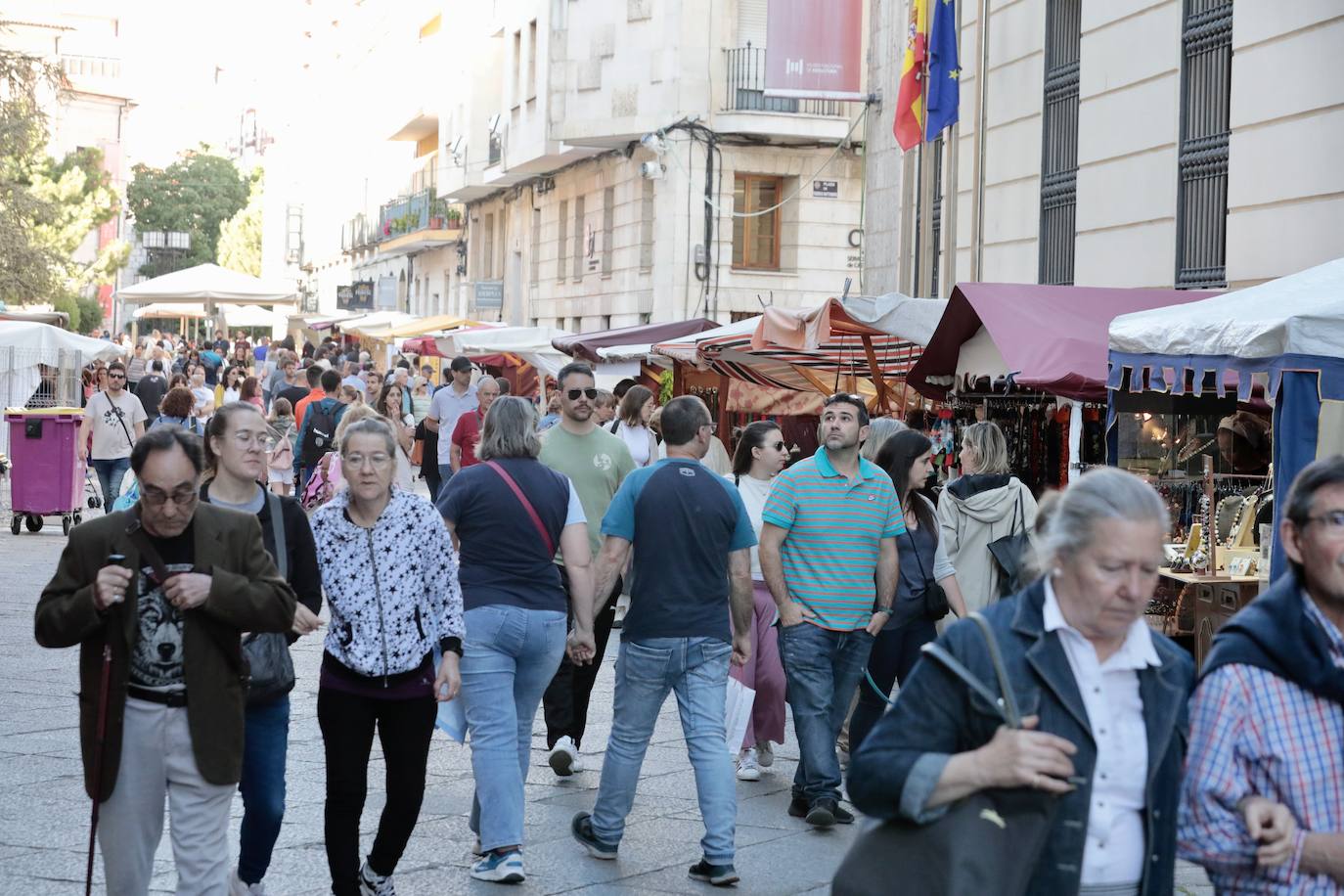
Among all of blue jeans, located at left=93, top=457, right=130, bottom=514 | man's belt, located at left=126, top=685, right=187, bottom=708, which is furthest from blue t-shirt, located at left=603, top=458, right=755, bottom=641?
blue jeans, located at left=93, top=457, right=130, bottom=514

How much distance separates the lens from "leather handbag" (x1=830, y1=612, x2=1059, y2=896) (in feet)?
10.2

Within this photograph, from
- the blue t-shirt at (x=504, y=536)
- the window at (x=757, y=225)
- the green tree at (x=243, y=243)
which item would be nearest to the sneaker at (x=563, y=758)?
the blue t-shirt at (x=504, y=536)

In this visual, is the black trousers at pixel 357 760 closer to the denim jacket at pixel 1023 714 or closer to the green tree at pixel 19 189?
the denim jacket at pixel 1023 714

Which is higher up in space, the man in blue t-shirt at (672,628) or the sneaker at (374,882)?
the man in blue t-shirt at (672,628)

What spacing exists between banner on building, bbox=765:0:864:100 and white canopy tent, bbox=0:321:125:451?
9.35 m

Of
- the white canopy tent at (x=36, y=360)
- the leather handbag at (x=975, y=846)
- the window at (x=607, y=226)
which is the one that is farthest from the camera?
the window at (x=607, y=226)

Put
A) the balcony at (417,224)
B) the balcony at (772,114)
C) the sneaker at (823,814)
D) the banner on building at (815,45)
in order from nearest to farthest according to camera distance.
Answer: the sneaker at (823,814) → the banner on building at (815,45) → the balcony at (772,114) → the balcony at (417,224)

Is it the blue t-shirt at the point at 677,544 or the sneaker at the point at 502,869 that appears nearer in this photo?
the sneaker at the point at 502,869

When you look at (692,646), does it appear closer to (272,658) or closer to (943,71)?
(272,658)

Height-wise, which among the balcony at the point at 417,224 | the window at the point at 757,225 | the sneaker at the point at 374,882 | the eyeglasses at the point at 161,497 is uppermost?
the balcony at the point at 417,224

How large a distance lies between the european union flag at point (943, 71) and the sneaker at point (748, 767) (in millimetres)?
11211

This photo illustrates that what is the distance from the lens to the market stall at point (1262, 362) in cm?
819

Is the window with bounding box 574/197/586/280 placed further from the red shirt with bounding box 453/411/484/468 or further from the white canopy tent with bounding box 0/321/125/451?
the red shirt with bounding box 453/411/484/468

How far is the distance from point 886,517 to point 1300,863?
171 inches
